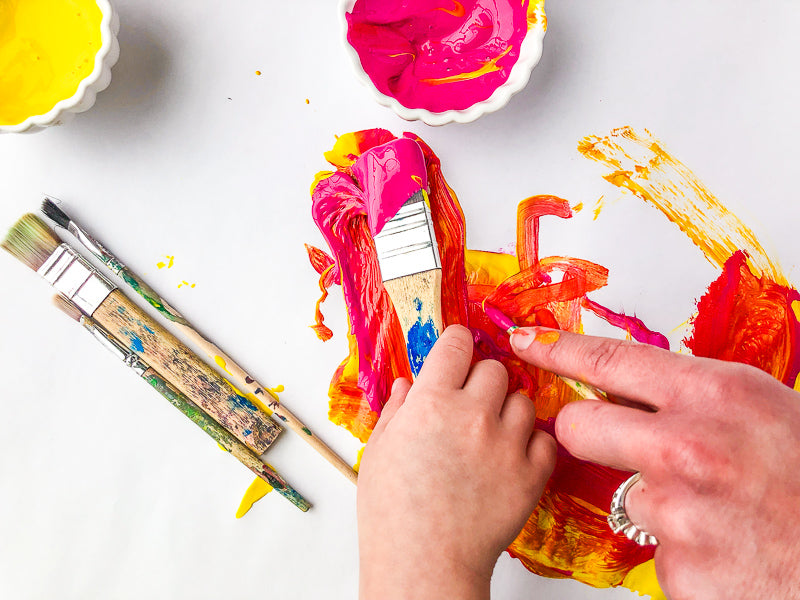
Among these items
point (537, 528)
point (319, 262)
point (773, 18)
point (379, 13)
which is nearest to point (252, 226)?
point (319, 262)

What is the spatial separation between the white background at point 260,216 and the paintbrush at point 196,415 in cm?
3

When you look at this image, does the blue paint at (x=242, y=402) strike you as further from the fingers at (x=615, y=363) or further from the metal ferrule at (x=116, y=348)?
the fingers at (x=615, y=363)

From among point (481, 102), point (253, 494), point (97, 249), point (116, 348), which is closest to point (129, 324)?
point (116, 348)

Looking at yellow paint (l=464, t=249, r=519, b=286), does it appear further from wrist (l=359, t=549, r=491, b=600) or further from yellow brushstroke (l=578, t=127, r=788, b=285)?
wrist (l=359, t=549, r=491, b=600)

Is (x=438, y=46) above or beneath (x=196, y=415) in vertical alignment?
above

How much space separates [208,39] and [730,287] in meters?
1.18

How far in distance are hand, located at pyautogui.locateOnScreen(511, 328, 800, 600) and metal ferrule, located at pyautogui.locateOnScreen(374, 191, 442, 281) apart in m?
0.39

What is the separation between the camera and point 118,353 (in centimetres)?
119

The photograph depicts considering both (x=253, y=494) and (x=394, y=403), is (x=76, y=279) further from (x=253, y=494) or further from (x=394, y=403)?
(x=394, y=403)

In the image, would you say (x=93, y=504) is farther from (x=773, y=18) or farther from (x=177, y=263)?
A: (x=773, y=18)

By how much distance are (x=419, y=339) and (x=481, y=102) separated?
18.0 inches

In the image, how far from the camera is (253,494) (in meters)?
1.21

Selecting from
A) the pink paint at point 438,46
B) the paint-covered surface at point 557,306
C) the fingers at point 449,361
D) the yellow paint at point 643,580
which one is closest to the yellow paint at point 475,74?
the pink paint at point 438,46

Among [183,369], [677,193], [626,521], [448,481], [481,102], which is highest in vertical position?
[677,193]
